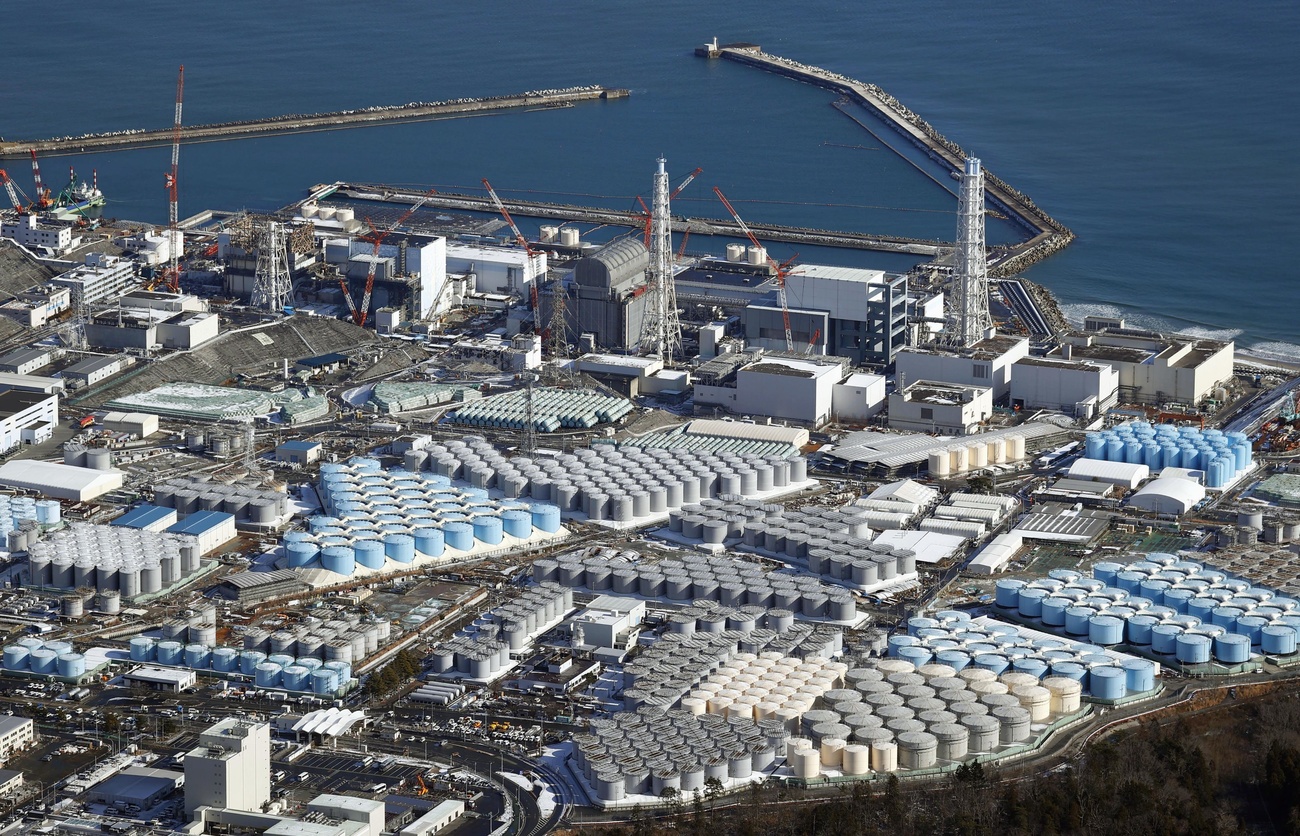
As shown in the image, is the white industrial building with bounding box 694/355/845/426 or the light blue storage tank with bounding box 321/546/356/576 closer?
the light blue storage tank with bounding box 321/546/356/576

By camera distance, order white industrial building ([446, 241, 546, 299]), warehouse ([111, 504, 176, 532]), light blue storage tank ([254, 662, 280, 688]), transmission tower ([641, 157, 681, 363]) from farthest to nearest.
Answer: white industrial building ([446, 241, 546, 299])
transmission tower ([641, 157, 681, 363])
warehouse ([111, 504, 176, 532])
light blue storage tank ([254, 662, 280, 688])

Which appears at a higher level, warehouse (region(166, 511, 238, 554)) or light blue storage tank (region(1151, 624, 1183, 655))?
warehouse (region(166, 511, 238, 554))

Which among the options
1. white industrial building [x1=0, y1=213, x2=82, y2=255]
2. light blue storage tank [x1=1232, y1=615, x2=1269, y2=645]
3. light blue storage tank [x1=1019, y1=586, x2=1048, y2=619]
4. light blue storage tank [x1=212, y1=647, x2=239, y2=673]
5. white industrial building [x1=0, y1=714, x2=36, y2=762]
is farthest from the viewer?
white industrial building [x1=0, y1=213, x2=82, y2=255]

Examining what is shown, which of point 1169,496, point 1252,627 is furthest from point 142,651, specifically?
point 1169,496

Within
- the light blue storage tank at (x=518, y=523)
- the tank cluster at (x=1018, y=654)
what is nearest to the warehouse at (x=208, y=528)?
the light blue storage tank at (x=518, y=523)

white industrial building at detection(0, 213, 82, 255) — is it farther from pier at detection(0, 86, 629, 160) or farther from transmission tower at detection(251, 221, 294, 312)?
pier at detection(0, 86, 629, 160)

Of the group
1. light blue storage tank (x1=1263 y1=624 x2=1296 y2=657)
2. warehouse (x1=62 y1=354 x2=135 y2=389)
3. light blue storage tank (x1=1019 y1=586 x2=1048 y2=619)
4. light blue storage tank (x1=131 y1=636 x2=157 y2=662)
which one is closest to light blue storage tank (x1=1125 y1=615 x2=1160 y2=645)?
light blue storage tank (x1=1019 y1=586 x2=1048 y2=619)

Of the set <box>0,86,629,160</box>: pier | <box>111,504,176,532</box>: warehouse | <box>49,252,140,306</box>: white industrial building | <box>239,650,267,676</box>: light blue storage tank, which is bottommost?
<box>239,650,267,676</box>: light blue storage tank

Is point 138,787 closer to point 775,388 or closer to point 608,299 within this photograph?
point 775,388
